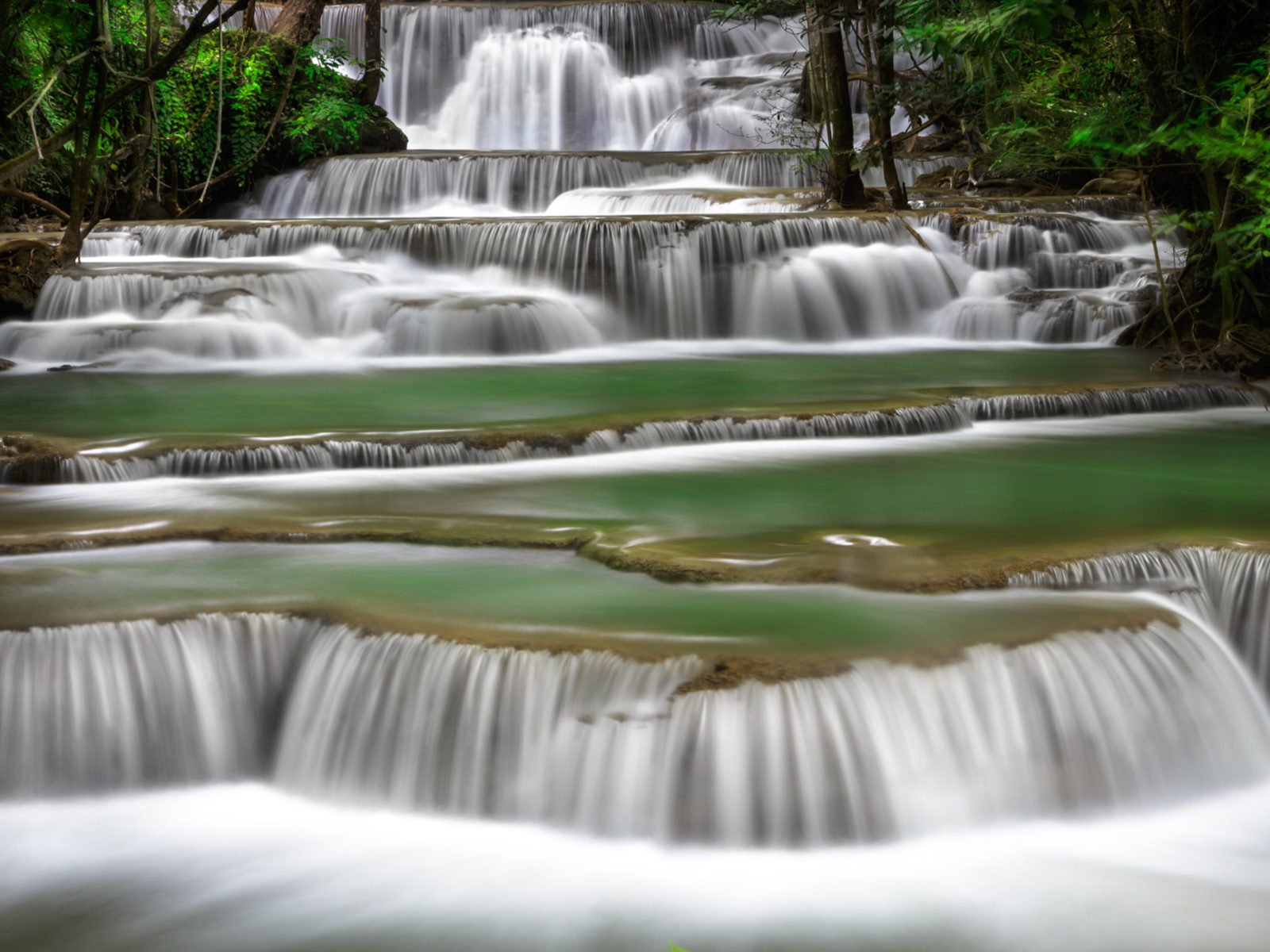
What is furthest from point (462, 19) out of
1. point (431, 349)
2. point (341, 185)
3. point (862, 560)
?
point (862, 560)

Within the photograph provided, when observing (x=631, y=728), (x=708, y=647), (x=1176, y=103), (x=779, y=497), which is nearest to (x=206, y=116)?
(x=1176, y=103)

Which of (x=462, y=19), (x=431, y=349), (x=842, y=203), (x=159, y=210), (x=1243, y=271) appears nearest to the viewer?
(x=1243, y=271)

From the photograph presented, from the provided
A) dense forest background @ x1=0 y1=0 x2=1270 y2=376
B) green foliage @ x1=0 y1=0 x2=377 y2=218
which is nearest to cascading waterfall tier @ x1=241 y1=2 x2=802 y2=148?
green foliage @ x1=0 y1=0 x2=377 y2=218

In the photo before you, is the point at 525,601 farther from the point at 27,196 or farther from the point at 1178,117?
the point at 27,196

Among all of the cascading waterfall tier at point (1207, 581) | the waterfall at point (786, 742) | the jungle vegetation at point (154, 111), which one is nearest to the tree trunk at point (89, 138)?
the jungle vegetation at point (154, 111)

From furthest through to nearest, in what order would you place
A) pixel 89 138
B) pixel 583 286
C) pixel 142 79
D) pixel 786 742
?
pixel 583 286 < pixel 89 138 < pixel 142 79 < pixel 786 742

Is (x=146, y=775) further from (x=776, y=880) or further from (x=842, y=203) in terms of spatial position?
(x=842, y=203)

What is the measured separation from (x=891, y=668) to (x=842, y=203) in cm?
1005

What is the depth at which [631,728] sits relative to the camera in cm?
392

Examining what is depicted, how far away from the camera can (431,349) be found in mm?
10289

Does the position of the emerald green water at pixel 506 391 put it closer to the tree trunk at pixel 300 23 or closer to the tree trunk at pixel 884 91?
the tree trunk at pixel 884 91

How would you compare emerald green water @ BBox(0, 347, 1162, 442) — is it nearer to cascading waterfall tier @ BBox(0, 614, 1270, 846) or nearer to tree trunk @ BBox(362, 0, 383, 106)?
cascading waterfall tier @ BBox(0, 614, 1270, 846)

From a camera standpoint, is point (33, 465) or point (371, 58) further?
point (371, 58)

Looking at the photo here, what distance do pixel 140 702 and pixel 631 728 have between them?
156 centimetres
